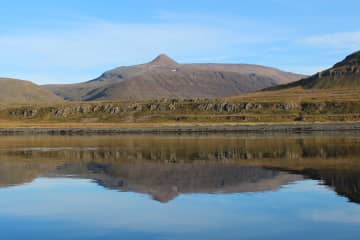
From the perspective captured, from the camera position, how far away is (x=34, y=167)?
48.2 m

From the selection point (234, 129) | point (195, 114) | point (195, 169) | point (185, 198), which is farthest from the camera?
point (195, 114)

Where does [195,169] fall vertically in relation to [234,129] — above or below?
above

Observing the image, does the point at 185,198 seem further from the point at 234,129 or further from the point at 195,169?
the point at 234,129

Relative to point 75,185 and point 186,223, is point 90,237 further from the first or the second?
point 75,185

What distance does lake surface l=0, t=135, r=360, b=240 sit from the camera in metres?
22.1

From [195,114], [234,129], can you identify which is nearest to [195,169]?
[234,129]

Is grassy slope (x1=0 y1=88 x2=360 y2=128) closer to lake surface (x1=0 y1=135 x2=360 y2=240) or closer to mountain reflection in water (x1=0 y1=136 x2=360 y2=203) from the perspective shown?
mountain reflection in water (x1=0 y1=136 x2=360 y2=203)

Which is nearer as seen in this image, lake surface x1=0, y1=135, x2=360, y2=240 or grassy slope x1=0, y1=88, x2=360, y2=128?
lake surface x1=0, y1=135, x2=360, y2=240

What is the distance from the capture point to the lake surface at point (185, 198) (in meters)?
22.1

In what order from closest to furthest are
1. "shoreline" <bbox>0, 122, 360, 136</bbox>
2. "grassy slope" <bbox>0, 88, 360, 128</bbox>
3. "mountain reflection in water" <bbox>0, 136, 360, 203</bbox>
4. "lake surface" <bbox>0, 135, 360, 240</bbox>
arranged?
"lake surface" <bbox>0, 135, 360, 240</bbox> → "mountain reflection in water" <bbox>0, 136, 360, 203</bbox> → "shoreline" <bbox>0, 122, 360, 136</bbox> → "grassy slope" <bbox>0, 88, 360, 128</bbox>

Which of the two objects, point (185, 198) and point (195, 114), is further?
point (195, 114)

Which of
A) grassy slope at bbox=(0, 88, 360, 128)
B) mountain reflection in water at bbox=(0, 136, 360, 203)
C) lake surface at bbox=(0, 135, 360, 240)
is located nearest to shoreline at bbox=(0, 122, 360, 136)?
grassy slope at bbox=(0, 88, 360, 128)

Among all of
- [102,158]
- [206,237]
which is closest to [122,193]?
[206,237]

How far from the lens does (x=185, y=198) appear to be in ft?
97.7
